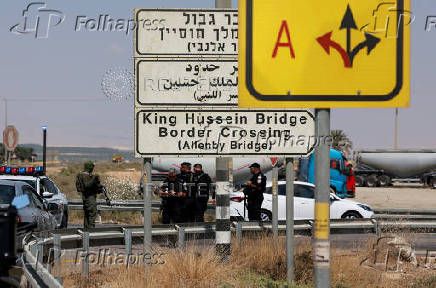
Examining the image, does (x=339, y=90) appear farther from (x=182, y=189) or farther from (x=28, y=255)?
(x=182, y=189)

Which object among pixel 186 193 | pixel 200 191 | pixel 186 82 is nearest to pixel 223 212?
pixel 186 82

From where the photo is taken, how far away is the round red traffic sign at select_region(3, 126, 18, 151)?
89.7 ft

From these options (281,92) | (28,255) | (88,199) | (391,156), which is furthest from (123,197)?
(281,92)

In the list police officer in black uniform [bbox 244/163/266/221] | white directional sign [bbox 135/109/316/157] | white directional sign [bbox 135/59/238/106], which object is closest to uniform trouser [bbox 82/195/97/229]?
police officer in black uniform [bbox 244/163/266/221]

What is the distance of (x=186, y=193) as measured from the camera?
17.6m

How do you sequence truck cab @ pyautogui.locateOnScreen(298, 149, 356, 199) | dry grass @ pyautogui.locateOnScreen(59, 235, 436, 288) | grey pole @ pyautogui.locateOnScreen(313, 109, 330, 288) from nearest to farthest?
grey pole @ pyautogui.locateOnScreen(313, 109, 330, 288) < dry grass @ pyautogui.locateOnScreen(59, 235, 436, 288) < truck cab @ pyautogui.locateOnScreen(298, 149, 356, 199)

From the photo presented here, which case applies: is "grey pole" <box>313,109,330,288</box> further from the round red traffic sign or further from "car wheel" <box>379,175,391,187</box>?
"car wheel" <box>379,175,391,187</box>

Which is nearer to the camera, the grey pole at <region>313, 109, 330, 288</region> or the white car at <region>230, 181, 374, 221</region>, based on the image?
the grey pole at <region>313, 109, 330, 288</region>

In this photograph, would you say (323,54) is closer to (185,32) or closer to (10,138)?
(185,32)

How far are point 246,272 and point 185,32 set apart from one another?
3.30 m

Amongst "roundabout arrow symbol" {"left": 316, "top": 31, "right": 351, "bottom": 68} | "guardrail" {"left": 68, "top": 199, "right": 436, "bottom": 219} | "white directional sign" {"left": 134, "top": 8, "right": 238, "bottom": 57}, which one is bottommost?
"guardrail" {"left": 68, "top": 199, "right": 436, "bottom": 219}

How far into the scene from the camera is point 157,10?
1052 centimetres

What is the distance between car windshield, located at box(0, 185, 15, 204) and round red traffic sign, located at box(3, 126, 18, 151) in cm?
1365

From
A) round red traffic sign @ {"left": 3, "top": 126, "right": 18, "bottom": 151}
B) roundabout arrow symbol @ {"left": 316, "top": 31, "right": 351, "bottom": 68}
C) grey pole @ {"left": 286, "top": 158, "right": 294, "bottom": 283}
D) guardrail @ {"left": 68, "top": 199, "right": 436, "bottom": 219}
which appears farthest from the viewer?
round red traffic sign @ {"left": 3, "top": 126, "right": 18, "bottom": 151}
